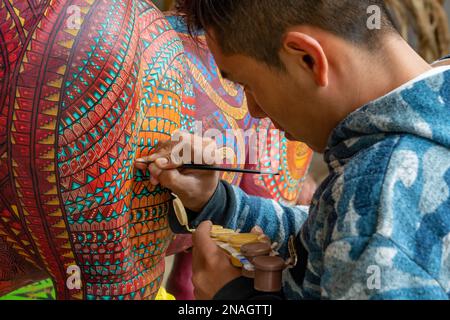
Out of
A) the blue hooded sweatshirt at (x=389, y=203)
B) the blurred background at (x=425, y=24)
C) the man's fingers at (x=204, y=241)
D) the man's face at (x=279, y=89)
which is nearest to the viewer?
the blue hooded sweatshirt at (x=389, y=203)

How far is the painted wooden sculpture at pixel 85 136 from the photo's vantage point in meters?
0.55

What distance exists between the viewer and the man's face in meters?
0.52

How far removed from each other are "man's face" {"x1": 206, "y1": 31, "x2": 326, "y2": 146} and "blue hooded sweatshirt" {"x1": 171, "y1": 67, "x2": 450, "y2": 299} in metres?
0.04

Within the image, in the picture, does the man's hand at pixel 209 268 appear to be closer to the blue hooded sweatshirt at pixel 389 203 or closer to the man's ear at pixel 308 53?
the blue hooded sweatshirt at pixel 389 203

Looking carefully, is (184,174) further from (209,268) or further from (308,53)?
(308,53)

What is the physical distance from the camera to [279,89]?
0.54 metres

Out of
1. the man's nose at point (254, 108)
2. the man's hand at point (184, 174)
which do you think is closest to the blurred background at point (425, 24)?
the man's hand at point (184, 174)

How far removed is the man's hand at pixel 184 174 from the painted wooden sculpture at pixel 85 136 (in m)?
0.02

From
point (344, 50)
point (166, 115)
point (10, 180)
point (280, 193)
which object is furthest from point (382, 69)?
point (280, 193)

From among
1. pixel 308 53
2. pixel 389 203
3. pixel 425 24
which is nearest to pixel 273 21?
pixel 308 53

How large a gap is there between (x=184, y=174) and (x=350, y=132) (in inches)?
10.0

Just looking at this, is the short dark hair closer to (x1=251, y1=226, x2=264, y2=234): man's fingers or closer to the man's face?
the man's face

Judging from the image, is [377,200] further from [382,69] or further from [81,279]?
[81,279]

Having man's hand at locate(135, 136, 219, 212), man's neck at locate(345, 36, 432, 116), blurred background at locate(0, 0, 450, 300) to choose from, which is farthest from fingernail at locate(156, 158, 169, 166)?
blurred background at locate(0, 0, 450, 300)
